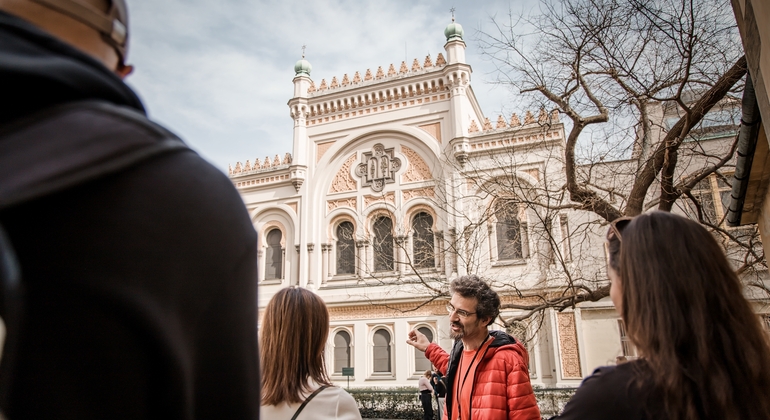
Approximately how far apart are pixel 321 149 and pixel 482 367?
1499 cm

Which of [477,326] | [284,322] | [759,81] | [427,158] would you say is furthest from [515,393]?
[427,158]

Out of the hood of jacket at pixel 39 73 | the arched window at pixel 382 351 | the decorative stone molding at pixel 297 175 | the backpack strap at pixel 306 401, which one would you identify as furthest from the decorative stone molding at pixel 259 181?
the hood of jacket at pixel 39 73

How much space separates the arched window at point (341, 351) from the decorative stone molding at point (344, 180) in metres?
4.74

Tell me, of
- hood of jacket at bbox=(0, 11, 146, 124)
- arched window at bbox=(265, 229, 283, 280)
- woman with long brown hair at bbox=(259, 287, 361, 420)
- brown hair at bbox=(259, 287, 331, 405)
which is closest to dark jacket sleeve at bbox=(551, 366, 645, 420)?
woman with long brown hair at bbox=(259, 287, 361, 420)

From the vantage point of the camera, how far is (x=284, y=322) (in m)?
1.88

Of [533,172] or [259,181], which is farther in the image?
[259,181]

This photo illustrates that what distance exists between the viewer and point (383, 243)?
1505 cm

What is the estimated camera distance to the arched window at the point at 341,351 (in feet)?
48.8

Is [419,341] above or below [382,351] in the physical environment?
above

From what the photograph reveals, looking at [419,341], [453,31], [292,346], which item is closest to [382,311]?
[453,31]

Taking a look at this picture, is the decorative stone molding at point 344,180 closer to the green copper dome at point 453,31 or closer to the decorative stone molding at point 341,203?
the decorative stone molding at point 341,203

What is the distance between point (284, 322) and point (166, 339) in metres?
1.44

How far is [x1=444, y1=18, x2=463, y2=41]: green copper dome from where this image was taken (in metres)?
16.2

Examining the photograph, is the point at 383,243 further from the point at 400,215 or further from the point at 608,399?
the point at 608,399
